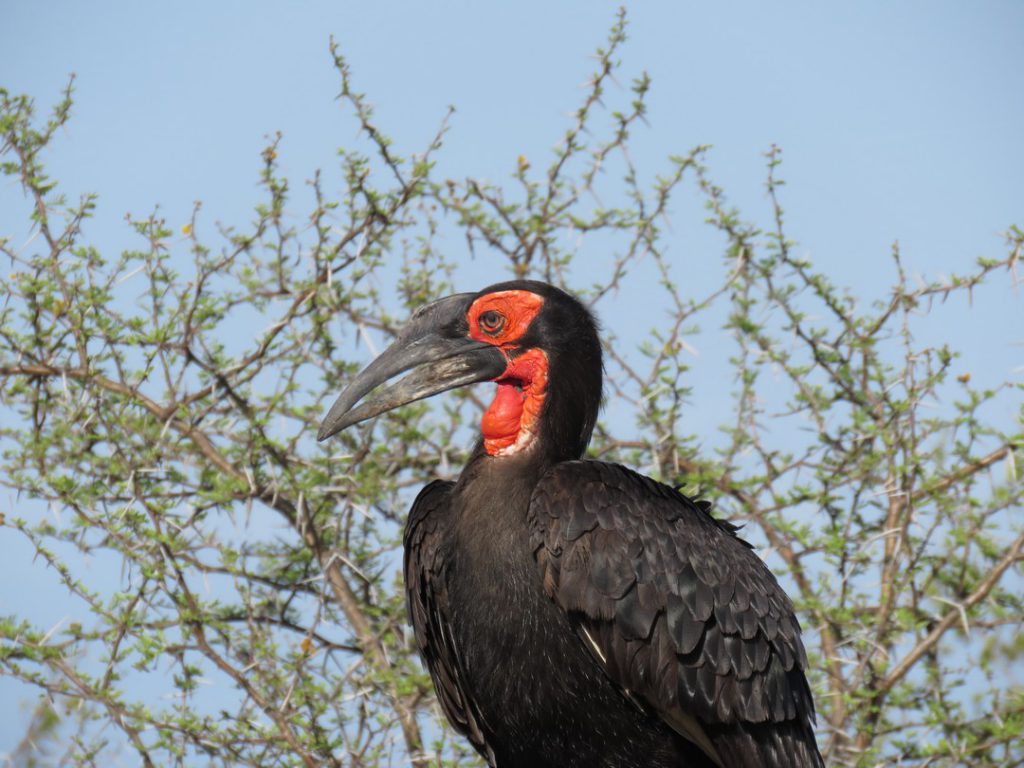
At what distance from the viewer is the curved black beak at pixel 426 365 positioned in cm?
483

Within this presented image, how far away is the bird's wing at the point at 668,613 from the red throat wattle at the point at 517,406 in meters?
0.23

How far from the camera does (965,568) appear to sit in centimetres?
630

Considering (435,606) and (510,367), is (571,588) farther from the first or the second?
(510,367)

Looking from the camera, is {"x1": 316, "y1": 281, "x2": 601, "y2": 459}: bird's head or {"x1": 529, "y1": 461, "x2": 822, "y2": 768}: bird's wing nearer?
{"x1": 529, "y1": 461, "x2": 822, "y2": 768}: bird's wing

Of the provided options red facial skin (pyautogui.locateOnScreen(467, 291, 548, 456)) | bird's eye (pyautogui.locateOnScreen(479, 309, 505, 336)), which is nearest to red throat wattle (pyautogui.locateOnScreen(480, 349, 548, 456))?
red facial skin (pyautogui.locateOnScreen(467, 291, 548, 456))

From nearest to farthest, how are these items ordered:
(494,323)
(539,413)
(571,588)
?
(571,588) < (539,413) < (494,323)

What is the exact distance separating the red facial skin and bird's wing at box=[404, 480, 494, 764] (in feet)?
0.98

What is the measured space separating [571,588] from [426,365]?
3.23ft

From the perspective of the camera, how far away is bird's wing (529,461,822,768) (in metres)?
4.36

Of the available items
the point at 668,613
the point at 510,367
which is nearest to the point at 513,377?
the point at 510,367

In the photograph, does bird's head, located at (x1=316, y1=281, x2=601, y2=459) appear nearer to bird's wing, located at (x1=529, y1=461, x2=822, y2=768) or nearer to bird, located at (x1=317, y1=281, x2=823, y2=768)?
bird, located at (x1=317, y1=281, x2=823, y2=768)

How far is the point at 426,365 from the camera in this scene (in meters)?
4.88

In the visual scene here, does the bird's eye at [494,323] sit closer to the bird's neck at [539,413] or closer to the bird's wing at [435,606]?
the bird's neck at [539,413]

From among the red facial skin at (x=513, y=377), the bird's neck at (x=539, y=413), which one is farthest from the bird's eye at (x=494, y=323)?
the bird's neck at (x=539, y=413)
